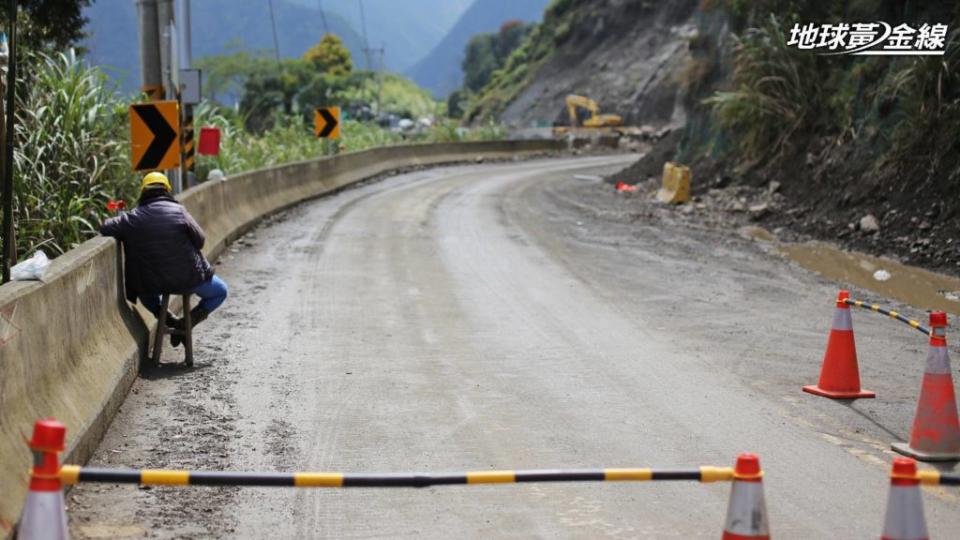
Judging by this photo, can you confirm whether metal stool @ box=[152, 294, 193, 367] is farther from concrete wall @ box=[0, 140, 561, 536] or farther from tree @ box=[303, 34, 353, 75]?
tree @ box=[303, 34, 353, 75]

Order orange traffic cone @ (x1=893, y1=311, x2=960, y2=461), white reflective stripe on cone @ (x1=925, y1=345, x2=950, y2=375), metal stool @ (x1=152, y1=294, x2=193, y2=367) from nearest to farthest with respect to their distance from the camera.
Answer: orange traffic cone @ (x1=893, y1=311, x2=960, y2=461) < white reflective stripe on cone @ (x1=925, y1=345, x2=950, y2=375) < metal stool @ (x1=152, y1=294, x2=193, y2=367)

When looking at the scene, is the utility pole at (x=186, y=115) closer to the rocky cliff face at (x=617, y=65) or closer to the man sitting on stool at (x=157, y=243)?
the man sitting on stool at (x=157, y=243)

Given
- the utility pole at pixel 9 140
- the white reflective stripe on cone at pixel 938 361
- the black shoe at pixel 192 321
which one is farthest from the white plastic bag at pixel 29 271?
the white reflective stripe on cone at pixel 938 361

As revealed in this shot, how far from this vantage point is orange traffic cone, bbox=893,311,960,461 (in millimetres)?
7672

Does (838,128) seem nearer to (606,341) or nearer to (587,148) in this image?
(606,341)

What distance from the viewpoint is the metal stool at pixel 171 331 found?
32.3 ft

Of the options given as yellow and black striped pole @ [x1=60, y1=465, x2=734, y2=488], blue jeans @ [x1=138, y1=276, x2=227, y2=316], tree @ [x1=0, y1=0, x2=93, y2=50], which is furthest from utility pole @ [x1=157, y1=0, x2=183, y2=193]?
yellow and black striped pole @ [x1=60, y1=465, x2=734, y2=488]

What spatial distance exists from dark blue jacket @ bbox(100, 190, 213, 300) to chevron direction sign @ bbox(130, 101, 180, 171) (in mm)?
4151

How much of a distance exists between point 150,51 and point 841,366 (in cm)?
1201

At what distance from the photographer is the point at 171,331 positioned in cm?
1003

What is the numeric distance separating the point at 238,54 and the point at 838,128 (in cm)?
10667

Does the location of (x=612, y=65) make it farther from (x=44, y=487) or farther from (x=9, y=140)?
(x=44, y=487)

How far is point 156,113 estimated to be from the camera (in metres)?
13.7

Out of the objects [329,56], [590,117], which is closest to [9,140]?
A: [590,117]
